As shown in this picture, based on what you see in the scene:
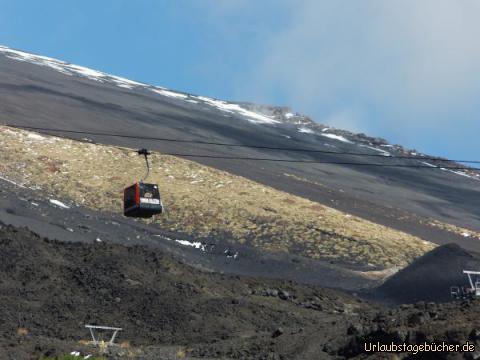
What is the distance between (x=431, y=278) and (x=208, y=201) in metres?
13.1

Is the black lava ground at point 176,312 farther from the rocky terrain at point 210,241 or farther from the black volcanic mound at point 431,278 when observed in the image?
the black volcanic mound at point 431,278

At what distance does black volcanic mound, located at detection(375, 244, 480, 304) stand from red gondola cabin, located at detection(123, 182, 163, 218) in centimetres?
1401

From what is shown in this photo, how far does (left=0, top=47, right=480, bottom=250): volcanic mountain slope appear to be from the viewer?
171 ft

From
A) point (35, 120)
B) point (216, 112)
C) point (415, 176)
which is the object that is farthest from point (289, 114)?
point (35, 120)

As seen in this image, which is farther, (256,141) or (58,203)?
(256,141)

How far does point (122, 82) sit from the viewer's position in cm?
9838

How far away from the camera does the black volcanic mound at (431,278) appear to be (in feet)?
107

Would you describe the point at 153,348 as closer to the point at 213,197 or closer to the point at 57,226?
the point at 57,226

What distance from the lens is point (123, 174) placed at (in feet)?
147

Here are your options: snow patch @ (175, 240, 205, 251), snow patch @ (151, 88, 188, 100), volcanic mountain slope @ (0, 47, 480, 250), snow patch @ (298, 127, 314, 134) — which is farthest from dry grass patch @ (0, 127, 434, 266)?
snow patch @ (151, 88, 188, 100)

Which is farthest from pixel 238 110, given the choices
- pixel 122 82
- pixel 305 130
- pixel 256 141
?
pixel 256 141

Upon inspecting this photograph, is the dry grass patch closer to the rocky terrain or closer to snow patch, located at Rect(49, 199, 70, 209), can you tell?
the rocky terrain

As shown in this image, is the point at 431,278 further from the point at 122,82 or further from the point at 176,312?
the point at 122,82

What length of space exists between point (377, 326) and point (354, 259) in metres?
23.2
